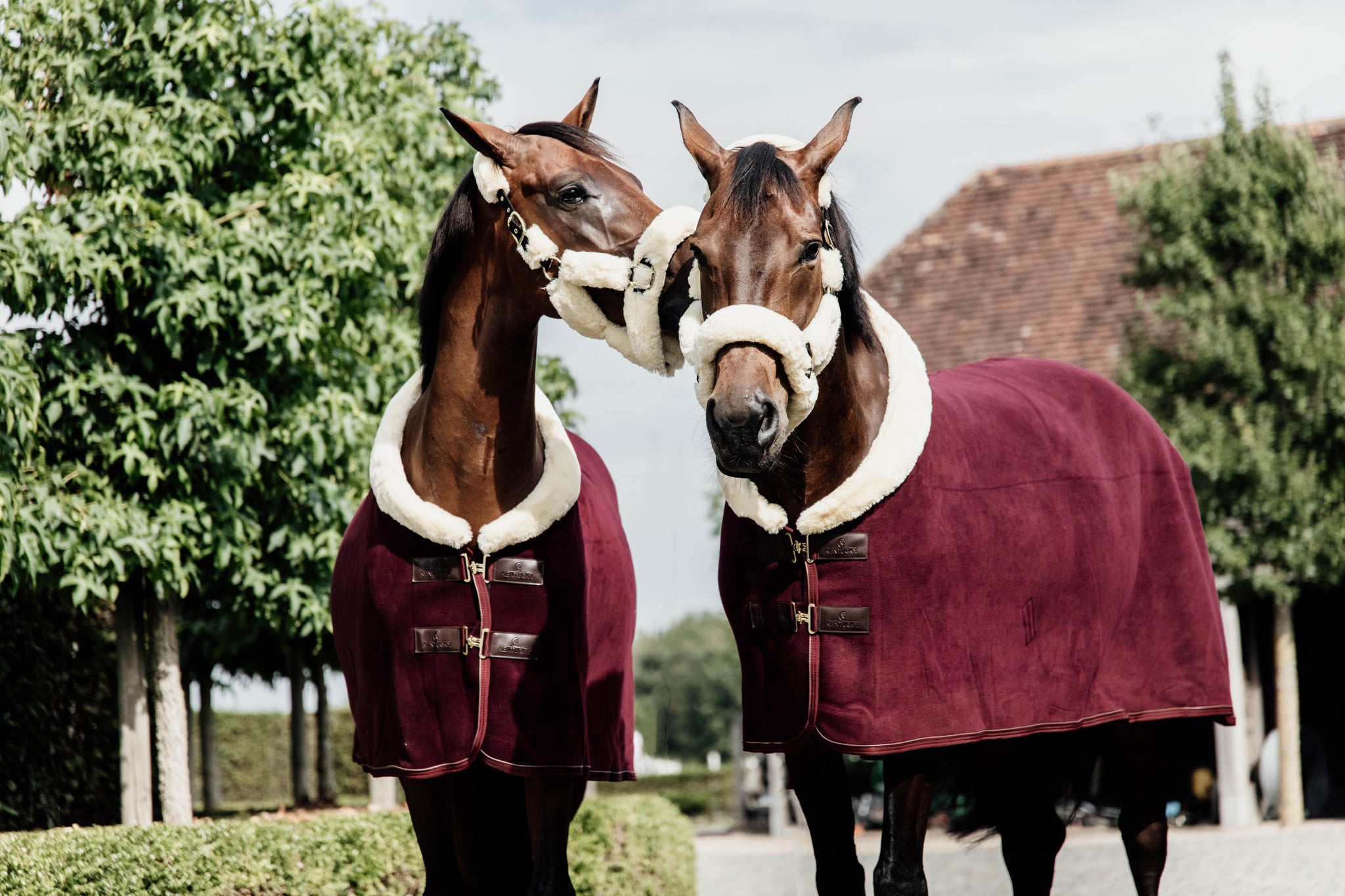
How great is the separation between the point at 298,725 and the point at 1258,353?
996 cm

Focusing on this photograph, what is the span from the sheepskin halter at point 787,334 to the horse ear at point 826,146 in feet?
0.14

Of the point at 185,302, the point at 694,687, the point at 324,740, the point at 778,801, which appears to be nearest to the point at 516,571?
the point at 185,302

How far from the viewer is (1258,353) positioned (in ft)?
41.5

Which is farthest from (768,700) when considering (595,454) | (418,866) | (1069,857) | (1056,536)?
(1069,857)

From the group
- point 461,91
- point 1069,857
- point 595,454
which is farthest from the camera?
point 1069,857

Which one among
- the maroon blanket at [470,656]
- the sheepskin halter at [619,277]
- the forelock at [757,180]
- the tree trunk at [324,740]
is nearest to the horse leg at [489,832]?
the maroon blanket at [470,656]

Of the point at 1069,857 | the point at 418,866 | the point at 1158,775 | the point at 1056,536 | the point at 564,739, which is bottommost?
the point at 1069,857

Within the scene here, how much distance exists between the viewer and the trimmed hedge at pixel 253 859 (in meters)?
5.15

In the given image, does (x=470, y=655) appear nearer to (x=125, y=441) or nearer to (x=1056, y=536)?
(x=1056, y=536)

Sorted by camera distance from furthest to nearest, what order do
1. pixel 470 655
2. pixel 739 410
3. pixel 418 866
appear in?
pixel 418 866, pixel 470 655, pixel 739 410

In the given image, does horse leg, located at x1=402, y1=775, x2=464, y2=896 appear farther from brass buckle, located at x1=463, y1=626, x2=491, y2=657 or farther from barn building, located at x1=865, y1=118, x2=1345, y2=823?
barn building, located at x1=865, y1=118, x2=1345, y2=823

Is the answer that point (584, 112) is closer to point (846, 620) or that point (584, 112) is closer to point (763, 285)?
point (763, 285)

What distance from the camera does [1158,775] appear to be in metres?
4.28

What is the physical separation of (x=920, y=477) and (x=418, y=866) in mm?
3881
